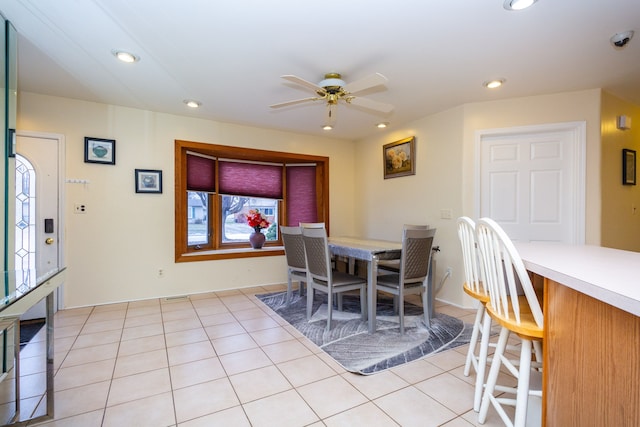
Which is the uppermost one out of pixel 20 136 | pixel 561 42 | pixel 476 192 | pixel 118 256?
pixel 561 42

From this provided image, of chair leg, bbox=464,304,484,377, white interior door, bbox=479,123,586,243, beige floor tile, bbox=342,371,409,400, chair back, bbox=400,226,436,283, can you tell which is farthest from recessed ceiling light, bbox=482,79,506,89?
beige floor tile, bbox=342,371,409,400

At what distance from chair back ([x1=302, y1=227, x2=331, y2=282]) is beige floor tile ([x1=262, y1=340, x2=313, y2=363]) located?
25.0 inches

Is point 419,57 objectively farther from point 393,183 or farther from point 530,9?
point 393,183

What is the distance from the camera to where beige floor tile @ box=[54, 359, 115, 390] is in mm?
1902

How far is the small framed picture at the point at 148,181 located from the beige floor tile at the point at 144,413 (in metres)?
2.58

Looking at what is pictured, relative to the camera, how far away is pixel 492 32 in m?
2.02

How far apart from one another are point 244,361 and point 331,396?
743 mm

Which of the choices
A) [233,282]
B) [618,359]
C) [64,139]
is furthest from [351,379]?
[64,139]

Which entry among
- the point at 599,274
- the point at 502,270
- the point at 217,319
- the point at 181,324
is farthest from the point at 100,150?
the point at 599,274

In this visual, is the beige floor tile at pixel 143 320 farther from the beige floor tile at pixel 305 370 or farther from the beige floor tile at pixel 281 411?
the beige floor tile at pixel 281 411

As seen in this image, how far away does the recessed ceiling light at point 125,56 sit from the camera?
2.29m

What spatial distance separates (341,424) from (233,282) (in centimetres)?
299

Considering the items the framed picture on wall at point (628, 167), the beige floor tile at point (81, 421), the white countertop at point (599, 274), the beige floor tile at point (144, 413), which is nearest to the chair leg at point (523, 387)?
the white countertop at point (599, 274)

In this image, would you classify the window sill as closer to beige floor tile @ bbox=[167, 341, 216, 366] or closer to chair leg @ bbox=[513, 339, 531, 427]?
beige floor tile @ bbox=[167, 341, 216, 366]
